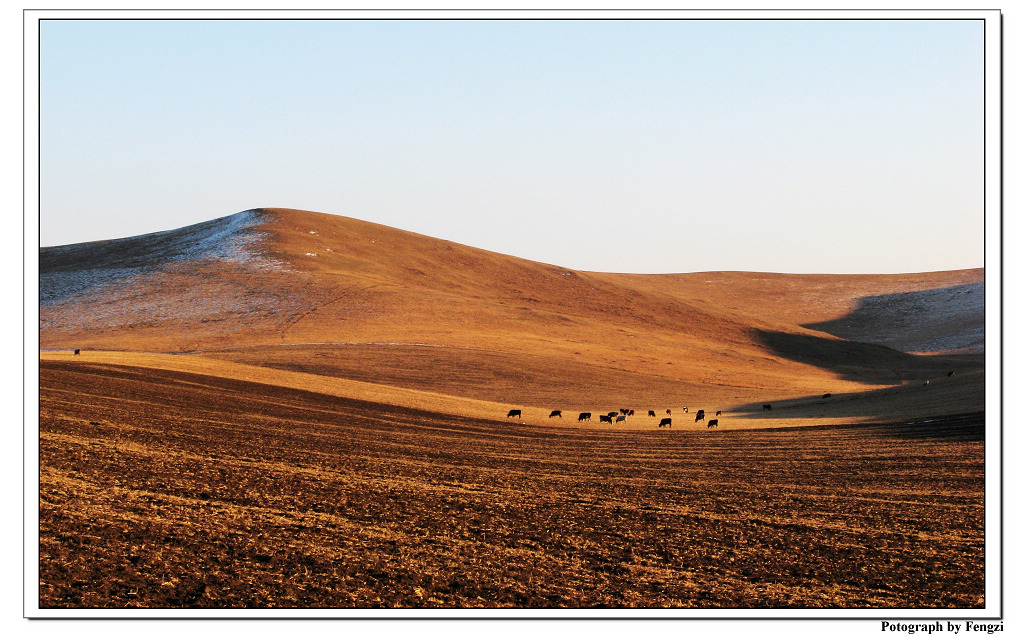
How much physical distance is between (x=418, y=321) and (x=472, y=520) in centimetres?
6527

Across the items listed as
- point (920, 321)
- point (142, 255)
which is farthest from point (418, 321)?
point (920, 321)

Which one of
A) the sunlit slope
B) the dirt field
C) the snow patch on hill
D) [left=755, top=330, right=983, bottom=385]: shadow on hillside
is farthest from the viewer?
the snow patch on hill

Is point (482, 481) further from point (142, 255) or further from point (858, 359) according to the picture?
point (142, 255)

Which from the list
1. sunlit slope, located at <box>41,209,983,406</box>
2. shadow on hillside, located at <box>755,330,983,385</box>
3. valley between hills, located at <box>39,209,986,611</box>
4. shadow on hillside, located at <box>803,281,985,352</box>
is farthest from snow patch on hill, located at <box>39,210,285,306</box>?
shadow on hillside, located at <box>803,281,985,352</box>

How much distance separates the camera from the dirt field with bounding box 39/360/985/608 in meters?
11.1

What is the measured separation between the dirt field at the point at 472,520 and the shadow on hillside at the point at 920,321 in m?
109

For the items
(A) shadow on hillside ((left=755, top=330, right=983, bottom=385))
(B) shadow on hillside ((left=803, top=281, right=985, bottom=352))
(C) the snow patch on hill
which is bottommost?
(A) shadow on hillside ((left=755, top=330, right=983, bottom=385))

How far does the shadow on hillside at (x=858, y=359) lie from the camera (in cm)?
8648

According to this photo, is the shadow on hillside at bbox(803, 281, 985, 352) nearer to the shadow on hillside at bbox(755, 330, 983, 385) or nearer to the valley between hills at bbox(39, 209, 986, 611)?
the shadow on hillside at bbox(755, 330, 983, 385)

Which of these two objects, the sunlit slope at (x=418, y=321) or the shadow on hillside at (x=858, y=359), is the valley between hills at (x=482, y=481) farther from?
the shadow on hillside at (x=858, y=359)

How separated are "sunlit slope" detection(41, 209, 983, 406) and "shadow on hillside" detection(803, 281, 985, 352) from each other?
80.2 feet

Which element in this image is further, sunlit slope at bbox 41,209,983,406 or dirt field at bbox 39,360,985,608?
sunlit slope at bbox 41,209,983,406
